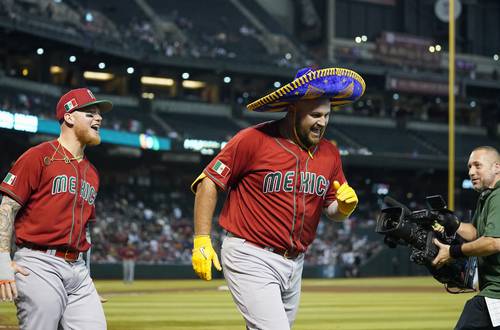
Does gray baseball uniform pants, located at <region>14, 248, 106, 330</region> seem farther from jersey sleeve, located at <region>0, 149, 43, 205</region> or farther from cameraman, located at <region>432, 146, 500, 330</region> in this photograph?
cameraman, located at <region>432, 146, 500, 330</region>

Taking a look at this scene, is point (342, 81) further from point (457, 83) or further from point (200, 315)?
point (457, 83)

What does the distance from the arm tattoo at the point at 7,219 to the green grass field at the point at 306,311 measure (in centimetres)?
625

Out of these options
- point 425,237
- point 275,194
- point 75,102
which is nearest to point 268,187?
point 275,194

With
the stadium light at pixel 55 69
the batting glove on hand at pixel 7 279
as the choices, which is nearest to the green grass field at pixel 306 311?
the batting glove on hand at pixel 7 279

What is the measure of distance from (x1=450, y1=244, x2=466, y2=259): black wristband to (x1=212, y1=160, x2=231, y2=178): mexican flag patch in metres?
1.75

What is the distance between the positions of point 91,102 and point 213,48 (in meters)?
40.4

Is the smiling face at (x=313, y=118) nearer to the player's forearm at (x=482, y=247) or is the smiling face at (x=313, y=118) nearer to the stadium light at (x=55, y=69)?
the player's forearm at (x=482, y=247)

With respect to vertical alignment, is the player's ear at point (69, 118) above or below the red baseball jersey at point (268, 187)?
above

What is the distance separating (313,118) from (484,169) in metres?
1.56

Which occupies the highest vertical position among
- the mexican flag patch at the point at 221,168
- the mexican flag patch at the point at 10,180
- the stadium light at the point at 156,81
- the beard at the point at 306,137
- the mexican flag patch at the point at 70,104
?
the stadium light at the point at 156,81

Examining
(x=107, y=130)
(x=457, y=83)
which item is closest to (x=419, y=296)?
(x=107, y=130)

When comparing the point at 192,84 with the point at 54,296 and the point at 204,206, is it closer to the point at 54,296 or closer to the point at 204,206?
the point at 54,296

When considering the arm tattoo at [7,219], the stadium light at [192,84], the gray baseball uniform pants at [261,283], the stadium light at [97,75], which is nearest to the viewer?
the gray baseball uniform pants at [261,283]

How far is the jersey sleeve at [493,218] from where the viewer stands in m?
6.32
